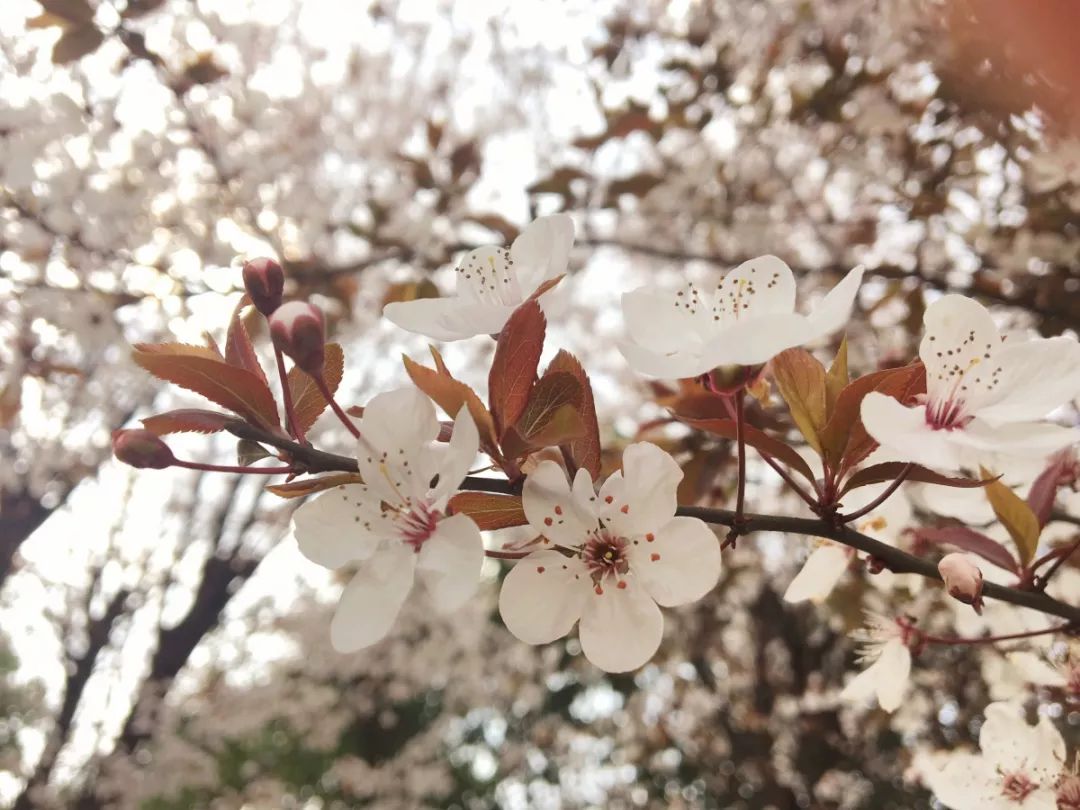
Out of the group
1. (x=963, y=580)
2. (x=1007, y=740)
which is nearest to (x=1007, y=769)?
(x=1007, y=740)

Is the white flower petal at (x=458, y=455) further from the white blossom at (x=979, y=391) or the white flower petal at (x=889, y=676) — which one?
the white flower petal at (x=889, y=676)

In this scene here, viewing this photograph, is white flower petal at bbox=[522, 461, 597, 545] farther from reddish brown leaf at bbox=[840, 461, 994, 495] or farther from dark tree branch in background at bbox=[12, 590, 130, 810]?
dark tree branch in background at bbox=[12, 590, 130, 810]

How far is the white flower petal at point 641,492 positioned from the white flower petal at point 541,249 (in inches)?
5.7

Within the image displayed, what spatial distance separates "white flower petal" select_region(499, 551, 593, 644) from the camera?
0.46m

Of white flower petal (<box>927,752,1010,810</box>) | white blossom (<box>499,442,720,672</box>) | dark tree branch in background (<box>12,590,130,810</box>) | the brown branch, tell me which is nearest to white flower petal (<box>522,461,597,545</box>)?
white blossom (<box>499,442,720,672</box>)

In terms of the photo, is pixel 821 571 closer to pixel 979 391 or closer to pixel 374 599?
pixel 979 391

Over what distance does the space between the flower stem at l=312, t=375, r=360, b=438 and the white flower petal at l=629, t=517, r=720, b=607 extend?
192mm

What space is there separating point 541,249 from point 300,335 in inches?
7.6

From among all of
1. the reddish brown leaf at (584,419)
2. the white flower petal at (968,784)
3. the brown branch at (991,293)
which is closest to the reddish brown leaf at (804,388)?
the reddish brown leaf at (584,419)

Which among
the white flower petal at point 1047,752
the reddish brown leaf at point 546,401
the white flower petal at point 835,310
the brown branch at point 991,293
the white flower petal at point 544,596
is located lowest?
the brown branch at point 991,293

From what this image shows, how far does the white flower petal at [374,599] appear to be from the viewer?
0.43m

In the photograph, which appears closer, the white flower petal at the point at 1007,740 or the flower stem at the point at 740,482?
the flower stem at the point at 740,482

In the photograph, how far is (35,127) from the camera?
183cm

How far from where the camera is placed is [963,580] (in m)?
0.43
